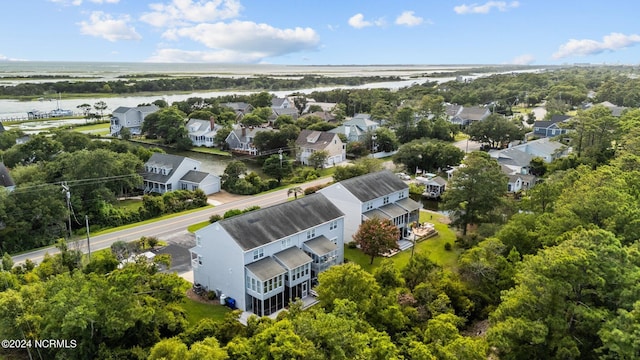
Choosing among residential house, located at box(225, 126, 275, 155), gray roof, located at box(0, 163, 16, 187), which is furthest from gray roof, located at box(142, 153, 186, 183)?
residential house, located at box(225, 126, 275, 155)

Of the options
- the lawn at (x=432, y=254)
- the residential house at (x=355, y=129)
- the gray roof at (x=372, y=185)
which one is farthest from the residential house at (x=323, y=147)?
the lawn at (x=432, y=254)

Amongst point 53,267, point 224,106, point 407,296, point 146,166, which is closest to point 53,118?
point 224,106

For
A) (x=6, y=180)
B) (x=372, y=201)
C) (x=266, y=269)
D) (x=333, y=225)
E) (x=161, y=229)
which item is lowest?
(x=161, y=229)

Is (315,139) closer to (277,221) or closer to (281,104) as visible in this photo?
(277,221)

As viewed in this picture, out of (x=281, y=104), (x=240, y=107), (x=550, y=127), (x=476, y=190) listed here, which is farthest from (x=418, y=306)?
(x=281, y=104)

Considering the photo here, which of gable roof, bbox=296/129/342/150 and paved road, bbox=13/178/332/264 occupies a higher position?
gable roof, bbox=296/129/342/150

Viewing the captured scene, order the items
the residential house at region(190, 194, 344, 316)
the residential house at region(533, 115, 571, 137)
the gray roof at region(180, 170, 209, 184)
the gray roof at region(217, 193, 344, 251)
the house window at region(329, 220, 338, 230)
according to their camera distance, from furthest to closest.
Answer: the residential house at region(533, 115, 571, 137), the gray roof at region(180, 170, 209, 184), the house window at region(329, 220, 338, 230), the gray roof at region(217, 193, 344, 251), the residential house at region(190, 194, 344, 316)

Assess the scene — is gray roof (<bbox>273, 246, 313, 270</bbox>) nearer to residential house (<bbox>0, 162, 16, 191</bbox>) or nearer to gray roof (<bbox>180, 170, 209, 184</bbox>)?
gray roof (<bbox>180, 170, 209, 184</bbox>)

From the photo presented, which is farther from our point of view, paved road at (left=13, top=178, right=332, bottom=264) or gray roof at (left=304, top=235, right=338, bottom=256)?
paved road at (left=13, top=178, right=332, bottom=264)
